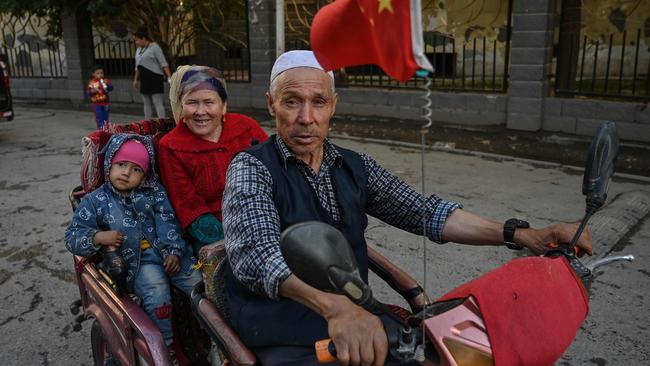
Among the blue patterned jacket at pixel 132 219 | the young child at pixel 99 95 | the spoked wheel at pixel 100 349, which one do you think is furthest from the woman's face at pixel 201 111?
the young child at pixel 99 95

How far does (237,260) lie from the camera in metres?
1.65

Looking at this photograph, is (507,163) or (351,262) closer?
(351,262)

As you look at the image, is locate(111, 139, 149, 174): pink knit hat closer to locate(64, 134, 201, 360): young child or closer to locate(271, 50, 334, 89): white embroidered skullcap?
locate(64, 134, 201, 360): young child

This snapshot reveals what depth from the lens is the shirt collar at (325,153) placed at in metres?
1.88

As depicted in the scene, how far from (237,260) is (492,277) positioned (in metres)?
0.71

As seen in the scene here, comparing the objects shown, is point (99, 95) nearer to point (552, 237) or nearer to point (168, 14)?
point (168, 14)

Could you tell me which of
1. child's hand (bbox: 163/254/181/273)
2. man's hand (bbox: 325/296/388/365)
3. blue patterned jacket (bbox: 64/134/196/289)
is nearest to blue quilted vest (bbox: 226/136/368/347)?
man's hand (bbox: 325/296/388/365)

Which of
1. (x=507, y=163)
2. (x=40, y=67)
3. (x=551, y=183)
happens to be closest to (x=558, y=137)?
(x=507, y=163)

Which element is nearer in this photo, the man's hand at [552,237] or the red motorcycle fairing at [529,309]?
the red motorcycle fairing at [529,309]

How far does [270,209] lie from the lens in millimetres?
1724

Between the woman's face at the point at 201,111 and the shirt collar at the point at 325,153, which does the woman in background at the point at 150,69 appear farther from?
the shirt collar at the point at 325,153

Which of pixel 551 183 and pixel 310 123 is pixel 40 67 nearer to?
pixel 551 183

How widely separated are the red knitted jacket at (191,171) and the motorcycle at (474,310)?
1519 millimetres

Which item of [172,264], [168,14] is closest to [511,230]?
[172,264]
